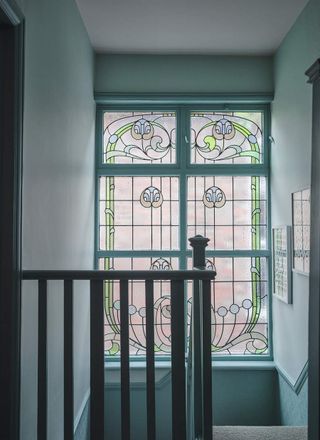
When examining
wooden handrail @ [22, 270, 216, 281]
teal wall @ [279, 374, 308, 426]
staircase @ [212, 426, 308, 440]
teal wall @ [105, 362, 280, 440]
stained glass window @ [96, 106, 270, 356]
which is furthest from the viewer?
stained glass window @ [96, 106, 270, 356]

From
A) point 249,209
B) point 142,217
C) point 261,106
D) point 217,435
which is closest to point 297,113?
point 261,106

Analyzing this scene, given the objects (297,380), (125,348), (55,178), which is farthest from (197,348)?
(297,380)

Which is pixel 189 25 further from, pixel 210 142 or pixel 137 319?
pixel 137 319

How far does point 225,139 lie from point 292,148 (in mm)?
811

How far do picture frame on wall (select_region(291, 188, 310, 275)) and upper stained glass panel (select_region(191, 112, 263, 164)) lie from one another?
0.88 metres

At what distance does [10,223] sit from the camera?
1.64 m

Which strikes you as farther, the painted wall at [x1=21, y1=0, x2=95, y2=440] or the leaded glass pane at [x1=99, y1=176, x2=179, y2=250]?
the leaded glass pane at [x1=99, y1=176, x2=179, y2=250]

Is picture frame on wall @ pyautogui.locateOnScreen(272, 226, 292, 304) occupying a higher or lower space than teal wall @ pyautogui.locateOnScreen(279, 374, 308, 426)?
higher

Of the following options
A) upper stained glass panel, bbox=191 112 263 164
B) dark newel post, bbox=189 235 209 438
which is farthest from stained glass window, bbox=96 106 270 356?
dark newel post, bbox=189 235 209 438

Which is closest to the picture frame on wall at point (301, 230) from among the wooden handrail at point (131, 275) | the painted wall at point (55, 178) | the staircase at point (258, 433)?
the staircase at point (258, 433)

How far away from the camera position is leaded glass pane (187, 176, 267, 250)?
3.95 meters

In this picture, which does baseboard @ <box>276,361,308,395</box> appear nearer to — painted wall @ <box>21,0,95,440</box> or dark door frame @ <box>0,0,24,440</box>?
painted wall @ <box>21,0,95,440</box>

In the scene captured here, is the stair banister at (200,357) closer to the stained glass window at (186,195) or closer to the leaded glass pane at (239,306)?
the leaded glass pane at (239,306)

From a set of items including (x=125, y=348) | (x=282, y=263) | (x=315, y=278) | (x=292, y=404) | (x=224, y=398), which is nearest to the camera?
(x=315, y=278)
